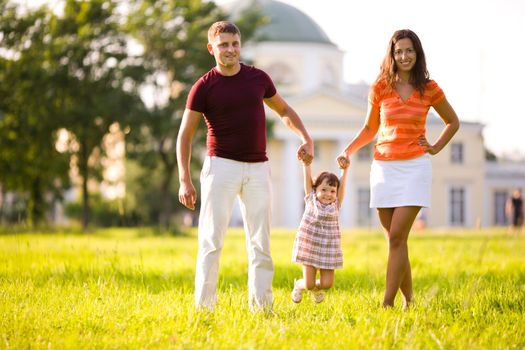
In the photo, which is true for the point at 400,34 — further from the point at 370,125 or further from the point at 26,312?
the point at 26,312

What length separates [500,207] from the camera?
58781 millimetres

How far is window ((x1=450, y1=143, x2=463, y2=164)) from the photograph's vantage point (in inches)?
2206

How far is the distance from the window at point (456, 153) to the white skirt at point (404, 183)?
5203 cm

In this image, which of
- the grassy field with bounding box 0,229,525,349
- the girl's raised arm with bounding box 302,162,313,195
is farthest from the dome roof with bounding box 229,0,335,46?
the girl's raised arm with bounding box 302,162,313,195

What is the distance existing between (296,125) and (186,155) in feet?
2.56

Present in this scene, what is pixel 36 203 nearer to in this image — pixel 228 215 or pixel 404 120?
pixel 228 215

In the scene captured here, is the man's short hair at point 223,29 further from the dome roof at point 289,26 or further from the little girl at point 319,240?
the dome roof at point 289,26

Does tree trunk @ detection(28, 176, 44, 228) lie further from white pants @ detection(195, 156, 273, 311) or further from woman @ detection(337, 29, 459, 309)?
woman @ detection(337, 29, 459, 309)

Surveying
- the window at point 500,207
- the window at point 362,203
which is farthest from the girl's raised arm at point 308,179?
the window at point 500,207

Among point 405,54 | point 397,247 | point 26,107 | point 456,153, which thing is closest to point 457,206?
point 456,153

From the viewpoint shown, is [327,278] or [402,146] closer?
[402,146]

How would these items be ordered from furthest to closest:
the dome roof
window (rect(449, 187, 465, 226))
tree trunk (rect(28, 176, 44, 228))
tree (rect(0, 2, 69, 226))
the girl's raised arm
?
window (rect(449, 187, 465, 226)) < the dome roof < tree trunk (rect(28, 176, 44, 228)) < tree (rect(0, 2, 69, 226)) < the girl's raised arm

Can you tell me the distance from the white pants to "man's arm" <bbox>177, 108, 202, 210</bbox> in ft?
0.34

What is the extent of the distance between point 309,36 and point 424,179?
48106mm
